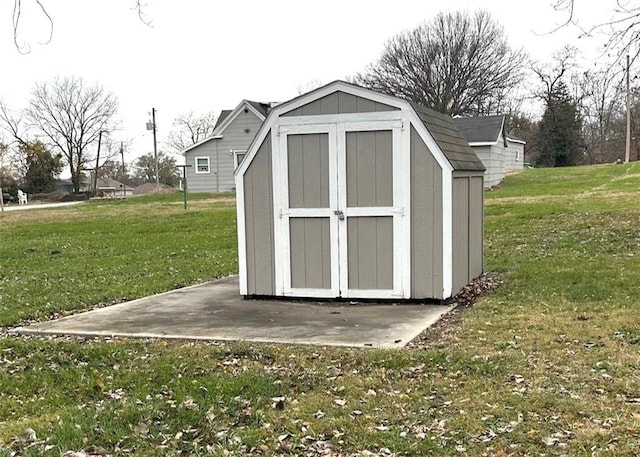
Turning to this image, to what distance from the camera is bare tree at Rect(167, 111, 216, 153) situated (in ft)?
178

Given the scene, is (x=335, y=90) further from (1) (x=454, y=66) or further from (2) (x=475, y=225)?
(1) (x=454, y=66)

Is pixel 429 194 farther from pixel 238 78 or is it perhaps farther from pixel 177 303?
pixel 238 78

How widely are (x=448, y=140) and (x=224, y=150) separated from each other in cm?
2492

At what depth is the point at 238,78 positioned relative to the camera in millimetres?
40875

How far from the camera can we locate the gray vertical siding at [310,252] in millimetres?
7117

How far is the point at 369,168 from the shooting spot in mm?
6902

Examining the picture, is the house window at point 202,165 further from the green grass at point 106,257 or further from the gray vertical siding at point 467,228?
the gray vertical siding at point 467,228

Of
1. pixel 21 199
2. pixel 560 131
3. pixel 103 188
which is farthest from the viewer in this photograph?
pixel 103 188

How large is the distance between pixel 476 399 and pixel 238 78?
39082 millimetres

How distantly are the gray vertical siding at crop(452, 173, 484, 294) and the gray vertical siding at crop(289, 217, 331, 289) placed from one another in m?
1.45

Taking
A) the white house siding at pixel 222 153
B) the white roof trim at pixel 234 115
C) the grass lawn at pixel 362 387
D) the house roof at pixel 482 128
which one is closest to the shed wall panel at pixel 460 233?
the grass lawn at pixel 362 387

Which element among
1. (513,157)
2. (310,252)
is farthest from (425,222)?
(513,157)

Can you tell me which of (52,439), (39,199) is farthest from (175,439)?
(39,199)

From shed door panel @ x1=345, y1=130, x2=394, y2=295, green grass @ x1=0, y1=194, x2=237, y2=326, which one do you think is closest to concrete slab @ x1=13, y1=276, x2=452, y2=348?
shed door panel @ x1=345, y1=130, x2=394, y2=295
